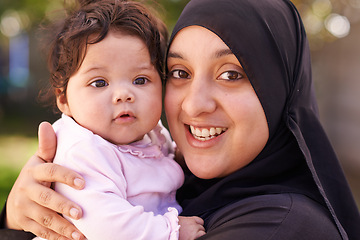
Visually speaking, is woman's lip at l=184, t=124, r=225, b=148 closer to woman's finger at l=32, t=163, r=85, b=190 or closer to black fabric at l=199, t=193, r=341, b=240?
black fabric at l=199, t=193, r=341, b=240

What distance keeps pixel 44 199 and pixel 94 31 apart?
86cm

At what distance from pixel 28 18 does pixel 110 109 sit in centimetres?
898

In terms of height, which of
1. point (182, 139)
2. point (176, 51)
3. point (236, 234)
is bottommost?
point (236, 234)

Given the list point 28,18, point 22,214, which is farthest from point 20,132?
point 22,214

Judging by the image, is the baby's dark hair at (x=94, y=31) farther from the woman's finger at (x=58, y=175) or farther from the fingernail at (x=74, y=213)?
the fingernail at (x=74, y=213)

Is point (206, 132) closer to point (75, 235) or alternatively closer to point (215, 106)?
point (215, 106)

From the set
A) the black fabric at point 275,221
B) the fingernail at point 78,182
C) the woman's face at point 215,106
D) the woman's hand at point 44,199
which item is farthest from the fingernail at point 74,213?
the woman's face at point 215,106

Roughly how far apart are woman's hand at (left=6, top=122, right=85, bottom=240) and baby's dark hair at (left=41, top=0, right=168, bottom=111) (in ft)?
1.17

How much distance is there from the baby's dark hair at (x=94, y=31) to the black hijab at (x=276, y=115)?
6.6 inches

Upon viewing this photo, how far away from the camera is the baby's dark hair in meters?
2.22

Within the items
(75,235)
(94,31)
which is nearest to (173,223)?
(75,235)

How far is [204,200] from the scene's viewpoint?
235 centimetres

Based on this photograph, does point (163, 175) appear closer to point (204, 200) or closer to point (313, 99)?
point (204, 200)

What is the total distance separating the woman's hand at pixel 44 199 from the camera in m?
1.96
